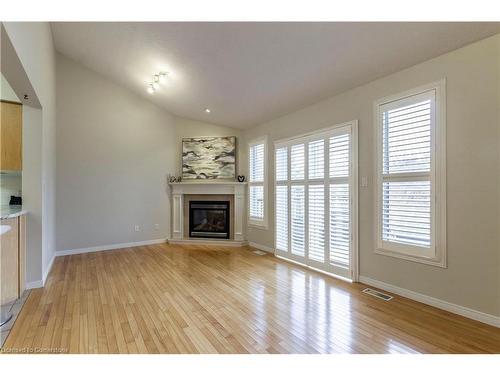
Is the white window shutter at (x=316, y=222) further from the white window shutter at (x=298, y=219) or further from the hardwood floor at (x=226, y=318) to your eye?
the hardwood floor at (x=226, y=318)

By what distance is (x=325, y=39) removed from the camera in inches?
102

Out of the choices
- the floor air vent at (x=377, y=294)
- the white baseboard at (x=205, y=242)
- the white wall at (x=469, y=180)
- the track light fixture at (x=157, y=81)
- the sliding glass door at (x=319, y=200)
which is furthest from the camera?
the white baseboard at (x=205, y=242)

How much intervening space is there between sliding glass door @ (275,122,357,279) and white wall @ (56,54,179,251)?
281cm

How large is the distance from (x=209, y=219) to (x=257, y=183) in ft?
4.77

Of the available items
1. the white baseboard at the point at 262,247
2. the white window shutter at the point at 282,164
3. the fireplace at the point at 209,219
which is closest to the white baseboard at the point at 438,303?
the white baseboard at the point at 262,247

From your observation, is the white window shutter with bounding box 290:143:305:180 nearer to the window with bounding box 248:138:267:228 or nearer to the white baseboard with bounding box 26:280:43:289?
the window with bounding box 248:138:267:228

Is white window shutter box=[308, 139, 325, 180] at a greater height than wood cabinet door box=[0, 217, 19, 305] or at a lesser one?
greater

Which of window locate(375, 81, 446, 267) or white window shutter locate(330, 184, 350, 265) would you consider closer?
window locate(375, 81, 446, 267)

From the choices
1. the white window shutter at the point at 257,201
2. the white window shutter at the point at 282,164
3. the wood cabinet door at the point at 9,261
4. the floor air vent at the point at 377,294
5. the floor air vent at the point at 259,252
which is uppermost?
the white window shutter at the point at 282,164

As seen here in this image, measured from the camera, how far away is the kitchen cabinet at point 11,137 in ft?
10.3

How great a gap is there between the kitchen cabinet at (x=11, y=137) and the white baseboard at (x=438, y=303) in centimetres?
463

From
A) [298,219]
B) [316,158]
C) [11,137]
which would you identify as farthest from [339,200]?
[11,137]

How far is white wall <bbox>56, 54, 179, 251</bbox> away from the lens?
15.7ft

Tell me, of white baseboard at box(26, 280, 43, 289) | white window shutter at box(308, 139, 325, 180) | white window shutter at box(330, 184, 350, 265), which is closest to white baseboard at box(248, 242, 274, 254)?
white window shutter at box(330, 184, 350, 265)
